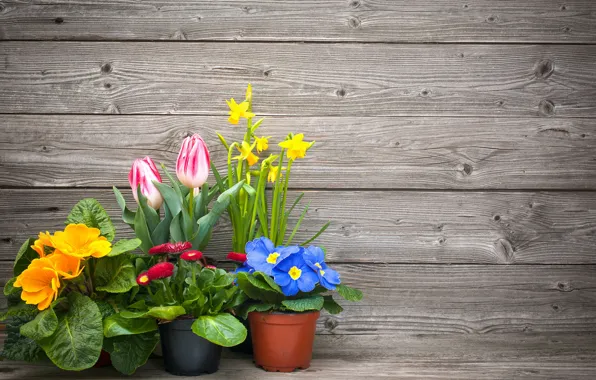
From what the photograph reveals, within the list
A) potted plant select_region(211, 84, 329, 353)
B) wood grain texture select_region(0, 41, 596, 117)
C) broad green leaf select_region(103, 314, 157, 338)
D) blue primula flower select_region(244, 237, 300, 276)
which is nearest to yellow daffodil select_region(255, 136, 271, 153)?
potted plant select_region(211, 84, 329, 353)

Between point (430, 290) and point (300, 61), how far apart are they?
2.06ft

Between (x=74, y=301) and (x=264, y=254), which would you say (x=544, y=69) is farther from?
(x=74, y=301)

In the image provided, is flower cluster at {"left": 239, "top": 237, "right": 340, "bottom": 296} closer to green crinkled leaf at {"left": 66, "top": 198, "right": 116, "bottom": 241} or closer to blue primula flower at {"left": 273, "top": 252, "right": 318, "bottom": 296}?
blue primula flower at {"left": 273, "top": 252, "right": 318, "bottom": 296}

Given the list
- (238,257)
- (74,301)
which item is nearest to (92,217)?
(74,301)

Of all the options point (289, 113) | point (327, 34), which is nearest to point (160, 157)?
point (289, 113)

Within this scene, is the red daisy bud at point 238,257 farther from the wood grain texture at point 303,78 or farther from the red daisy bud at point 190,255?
the wood grain texture at point 303,78

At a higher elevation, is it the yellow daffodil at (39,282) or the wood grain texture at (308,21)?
the wood grain texture at (308,21)

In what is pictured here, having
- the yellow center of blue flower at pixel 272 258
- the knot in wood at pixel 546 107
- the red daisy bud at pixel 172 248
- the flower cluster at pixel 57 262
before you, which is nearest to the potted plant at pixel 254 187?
the yellow center of blue flower at pixel 272 258

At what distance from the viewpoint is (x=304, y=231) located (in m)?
1.56

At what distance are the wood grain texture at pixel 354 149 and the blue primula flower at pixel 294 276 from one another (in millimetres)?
304

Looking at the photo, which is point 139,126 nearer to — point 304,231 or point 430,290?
point 304,231

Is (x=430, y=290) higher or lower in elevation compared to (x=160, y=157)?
lower

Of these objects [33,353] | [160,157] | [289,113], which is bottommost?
[33,353]

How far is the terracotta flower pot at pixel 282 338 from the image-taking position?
1.30 meters
